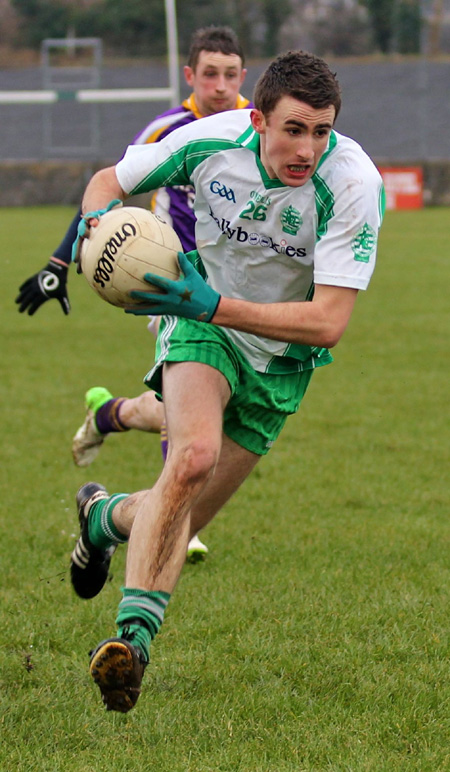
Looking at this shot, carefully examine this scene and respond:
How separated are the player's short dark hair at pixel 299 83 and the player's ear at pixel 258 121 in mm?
30

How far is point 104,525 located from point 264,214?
1.25m

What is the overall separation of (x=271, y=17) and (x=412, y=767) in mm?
33691

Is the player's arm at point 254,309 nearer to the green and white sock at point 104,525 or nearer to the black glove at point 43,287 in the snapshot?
the green and white sock at point 104,525

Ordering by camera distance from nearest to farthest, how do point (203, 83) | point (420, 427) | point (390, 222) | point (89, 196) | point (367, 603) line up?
point (89, 196) < point (367, 603) < point (203, 83) < point (420, 427) < point (390, 222)

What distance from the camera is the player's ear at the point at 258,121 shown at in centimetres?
379

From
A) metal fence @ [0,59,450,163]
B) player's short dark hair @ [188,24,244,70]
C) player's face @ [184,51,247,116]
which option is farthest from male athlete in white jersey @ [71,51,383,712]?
metal fence @ [0,59,450,163]

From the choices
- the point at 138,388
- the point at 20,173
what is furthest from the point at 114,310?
the point at 20,173

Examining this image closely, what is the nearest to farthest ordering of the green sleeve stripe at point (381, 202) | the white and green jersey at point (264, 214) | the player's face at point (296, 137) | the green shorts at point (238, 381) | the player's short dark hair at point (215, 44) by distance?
the player's face at point (296, 137)
the white and green jersey at point (264, 214)
the green sleeve stripe at point (381, 202)
the green shorts at point (238, 381)
the player's short dark hair at point (215, 44)

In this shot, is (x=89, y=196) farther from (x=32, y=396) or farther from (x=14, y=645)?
(x=32, y=396)

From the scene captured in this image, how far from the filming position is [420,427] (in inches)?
320

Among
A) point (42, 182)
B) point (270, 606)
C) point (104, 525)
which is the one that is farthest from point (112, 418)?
point (42, 182)

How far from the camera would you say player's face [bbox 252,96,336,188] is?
3.61m

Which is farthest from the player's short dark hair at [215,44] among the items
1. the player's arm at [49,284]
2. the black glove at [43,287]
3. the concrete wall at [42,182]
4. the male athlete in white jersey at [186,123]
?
the concrete wall at [42,182]

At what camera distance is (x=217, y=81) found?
5.86 meters
